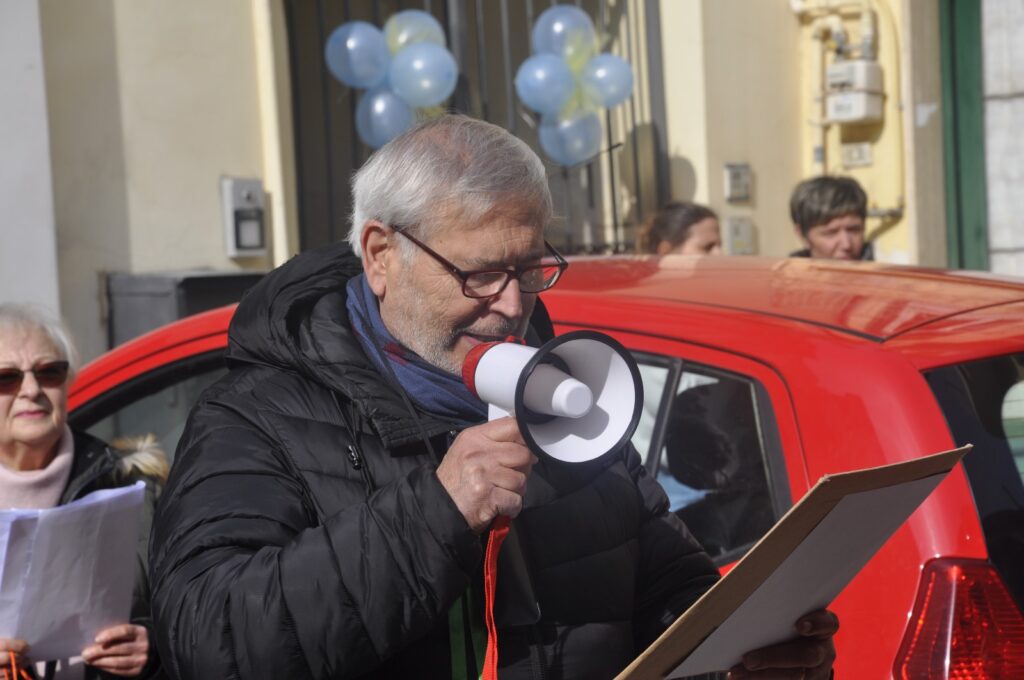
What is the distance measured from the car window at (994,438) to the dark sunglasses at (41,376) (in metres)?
1.83

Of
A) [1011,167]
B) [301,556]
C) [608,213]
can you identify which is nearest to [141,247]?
[608,213]

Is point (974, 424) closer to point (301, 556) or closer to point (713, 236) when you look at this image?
point (301, 556)

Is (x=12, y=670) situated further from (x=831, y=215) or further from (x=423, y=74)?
(x=423, y=74)

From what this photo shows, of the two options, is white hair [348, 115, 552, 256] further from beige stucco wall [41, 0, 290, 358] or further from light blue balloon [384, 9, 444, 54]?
light blue balloon [384, 9, 444, 54]

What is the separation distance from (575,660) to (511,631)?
0.11 meters

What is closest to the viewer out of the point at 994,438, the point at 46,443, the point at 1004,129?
the point at 994,438

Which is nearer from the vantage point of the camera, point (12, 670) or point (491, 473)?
point (491, 473)

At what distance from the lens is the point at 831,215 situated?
18.5ft

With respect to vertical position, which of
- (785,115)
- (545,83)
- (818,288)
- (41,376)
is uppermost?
(545,83)

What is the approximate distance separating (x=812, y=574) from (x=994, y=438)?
0.77 meters

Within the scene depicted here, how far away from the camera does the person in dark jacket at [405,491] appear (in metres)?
1.56

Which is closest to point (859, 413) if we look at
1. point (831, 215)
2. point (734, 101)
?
point (831, 215)

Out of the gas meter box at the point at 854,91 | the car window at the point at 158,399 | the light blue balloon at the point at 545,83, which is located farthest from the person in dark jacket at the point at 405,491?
the gas meter box at the point at 854,91

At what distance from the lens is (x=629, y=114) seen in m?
8.49
